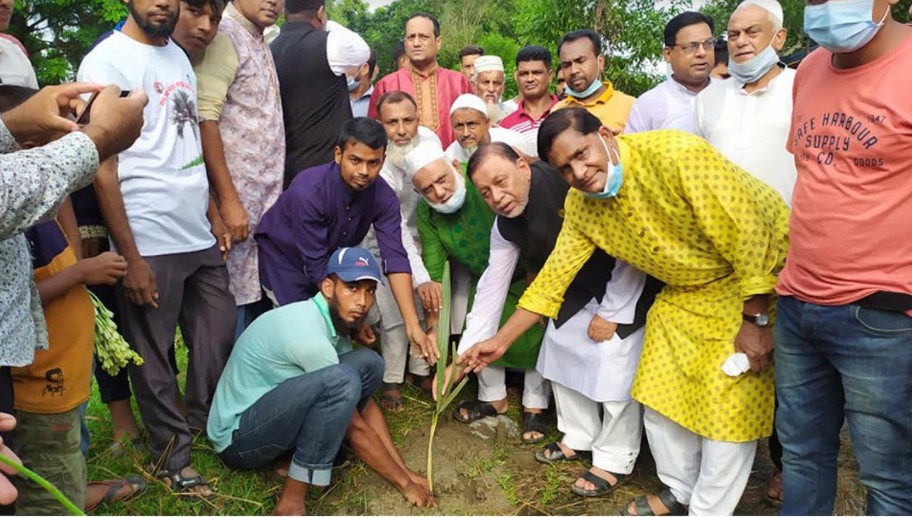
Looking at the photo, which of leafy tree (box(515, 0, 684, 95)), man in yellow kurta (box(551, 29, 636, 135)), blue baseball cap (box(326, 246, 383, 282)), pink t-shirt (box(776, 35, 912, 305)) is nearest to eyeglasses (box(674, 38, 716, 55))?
man in yellow kurta (box(551, 29, 636, 135))

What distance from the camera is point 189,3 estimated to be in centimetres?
311

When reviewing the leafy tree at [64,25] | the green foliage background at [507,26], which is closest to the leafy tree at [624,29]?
the green foliage background at [507,26]

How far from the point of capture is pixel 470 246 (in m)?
3.77

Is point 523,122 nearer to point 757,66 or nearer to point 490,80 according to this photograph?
point 490,80

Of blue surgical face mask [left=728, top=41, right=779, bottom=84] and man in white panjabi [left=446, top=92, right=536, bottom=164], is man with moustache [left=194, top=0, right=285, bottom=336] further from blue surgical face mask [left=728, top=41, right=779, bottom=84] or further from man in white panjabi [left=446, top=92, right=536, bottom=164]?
blue surgical face mask [left=728, top=41, right=779, bottom=84]

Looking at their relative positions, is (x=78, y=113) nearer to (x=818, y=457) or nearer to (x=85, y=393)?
(x=85, y=393)

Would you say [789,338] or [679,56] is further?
[679,56]

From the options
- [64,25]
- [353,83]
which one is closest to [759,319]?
[353,83]

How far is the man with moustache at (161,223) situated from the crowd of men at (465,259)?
0.5 inches

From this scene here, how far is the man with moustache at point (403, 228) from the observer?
154 inches

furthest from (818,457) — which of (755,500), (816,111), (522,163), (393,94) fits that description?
(393,94)

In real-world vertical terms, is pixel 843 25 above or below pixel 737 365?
above

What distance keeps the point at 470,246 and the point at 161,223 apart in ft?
5.03

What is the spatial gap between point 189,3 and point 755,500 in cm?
328
